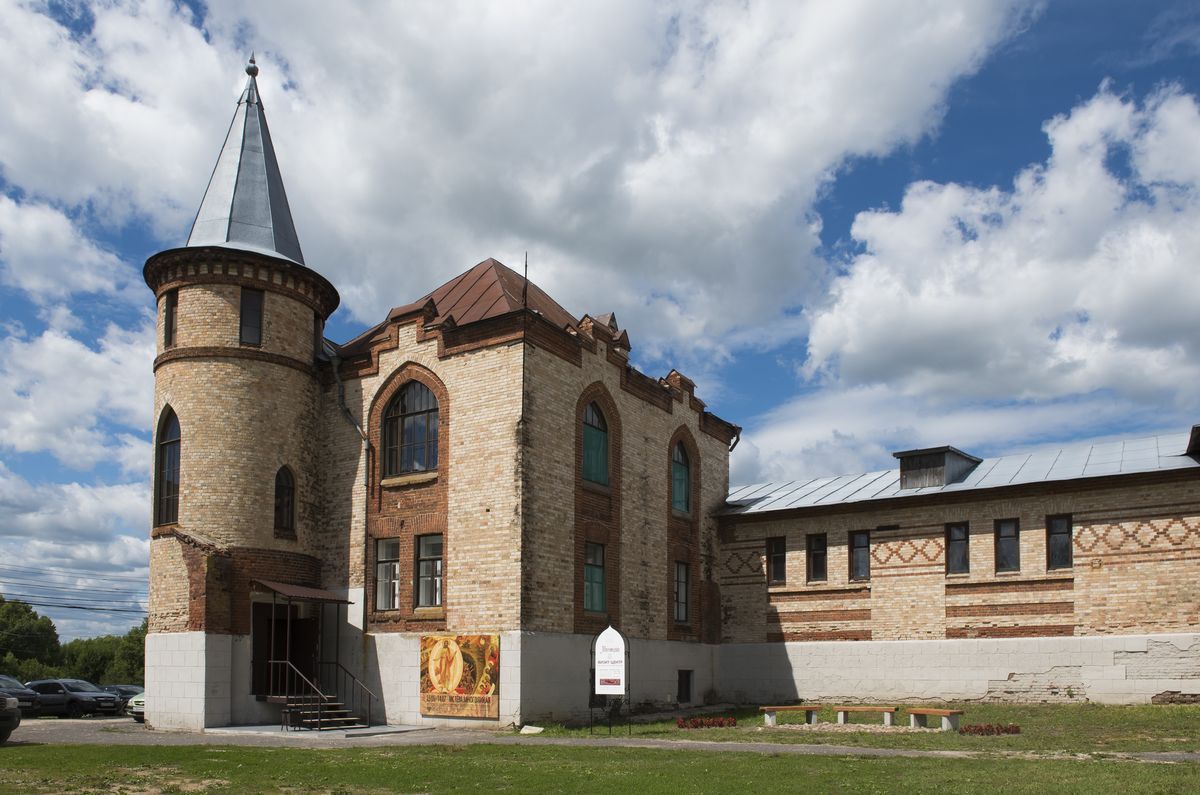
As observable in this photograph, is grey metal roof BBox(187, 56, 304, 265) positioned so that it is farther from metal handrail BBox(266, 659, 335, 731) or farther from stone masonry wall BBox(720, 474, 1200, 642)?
stone masonry wall BBox(720, 474, 1200, 642)

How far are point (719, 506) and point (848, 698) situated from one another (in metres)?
6.74

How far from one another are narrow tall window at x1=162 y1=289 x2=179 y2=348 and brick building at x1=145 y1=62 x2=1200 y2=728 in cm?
5

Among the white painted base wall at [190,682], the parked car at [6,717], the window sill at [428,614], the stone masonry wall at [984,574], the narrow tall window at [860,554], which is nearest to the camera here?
the parked car at [6,717]

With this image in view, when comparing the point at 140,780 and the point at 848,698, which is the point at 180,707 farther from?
the point at 848,698

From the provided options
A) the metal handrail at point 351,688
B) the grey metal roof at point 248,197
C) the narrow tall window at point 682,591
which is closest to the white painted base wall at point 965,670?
the narrow tall window at point 682,591

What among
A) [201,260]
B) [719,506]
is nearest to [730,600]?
[719,506]

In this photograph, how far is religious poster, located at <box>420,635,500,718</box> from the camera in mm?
22031

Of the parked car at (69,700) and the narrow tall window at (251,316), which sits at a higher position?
the narrow tall window at (251,316)

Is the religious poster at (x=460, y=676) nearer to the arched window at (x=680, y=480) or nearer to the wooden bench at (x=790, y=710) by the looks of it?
the wooden bench at (x=790, y=710)

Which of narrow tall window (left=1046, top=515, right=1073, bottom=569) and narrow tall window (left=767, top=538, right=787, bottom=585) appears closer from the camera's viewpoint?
narrow tall window (left=1046, top=515, right=1073, bottom=569)

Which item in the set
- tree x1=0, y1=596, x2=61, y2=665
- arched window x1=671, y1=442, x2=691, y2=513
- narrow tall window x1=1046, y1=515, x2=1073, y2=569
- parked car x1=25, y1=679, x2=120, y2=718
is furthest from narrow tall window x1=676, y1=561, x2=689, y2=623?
tree x1=0, y1=596, x2=61, y2=665

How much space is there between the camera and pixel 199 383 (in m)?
24.0

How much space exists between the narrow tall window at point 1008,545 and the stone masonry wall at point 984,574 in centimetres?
21

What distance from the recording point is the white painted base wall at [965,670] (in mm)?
23562
